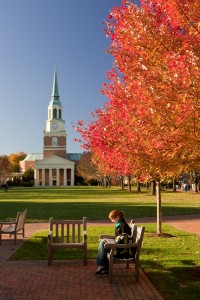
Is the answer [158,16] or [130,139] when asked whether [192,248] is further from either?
[158,16]

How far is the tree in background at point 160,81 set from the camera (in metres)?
7.31

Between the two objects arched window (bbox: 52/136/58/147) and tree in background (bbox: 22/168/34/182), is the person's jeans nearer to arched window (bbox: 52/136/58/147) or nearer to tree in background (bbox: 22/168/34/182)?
tree in background (bbox: 22/168/34/182)

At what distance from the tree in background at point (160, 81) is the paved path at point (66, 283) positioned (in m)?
2.48

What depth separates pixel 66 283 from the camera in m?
8.04

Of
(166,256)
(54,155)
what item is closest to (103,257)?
(166,256)

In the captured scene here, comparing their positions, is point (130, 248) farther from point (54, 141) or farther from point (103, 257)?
point (54, 141)

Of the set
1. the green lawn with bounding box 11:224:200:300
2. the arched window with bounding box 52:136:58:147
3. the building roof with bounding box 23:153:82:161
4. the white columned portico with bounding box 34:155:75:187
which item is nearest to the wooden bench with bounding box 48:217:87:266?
the green lawn with bounding box 11:224:200:300

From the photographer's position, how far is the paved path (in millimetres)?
7199

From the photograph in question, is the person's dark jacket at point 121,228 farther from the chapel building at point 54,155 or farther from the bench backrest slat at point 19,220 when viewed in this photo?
the chapel building at point 54,155

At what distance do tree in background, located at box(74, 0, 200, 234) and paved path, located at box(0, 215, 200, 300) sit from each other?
2484mm

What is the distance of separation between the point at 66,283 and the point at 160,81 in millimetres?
4209

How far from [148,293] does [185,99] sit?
135 inches

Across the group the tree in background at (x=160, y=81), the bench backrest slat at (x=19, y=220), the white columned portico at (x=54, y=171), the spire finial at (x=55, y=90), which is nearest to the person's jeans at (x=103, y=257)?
the tree in background at (x=160, y=81)

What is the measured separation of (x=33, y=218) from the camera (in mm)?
21750
